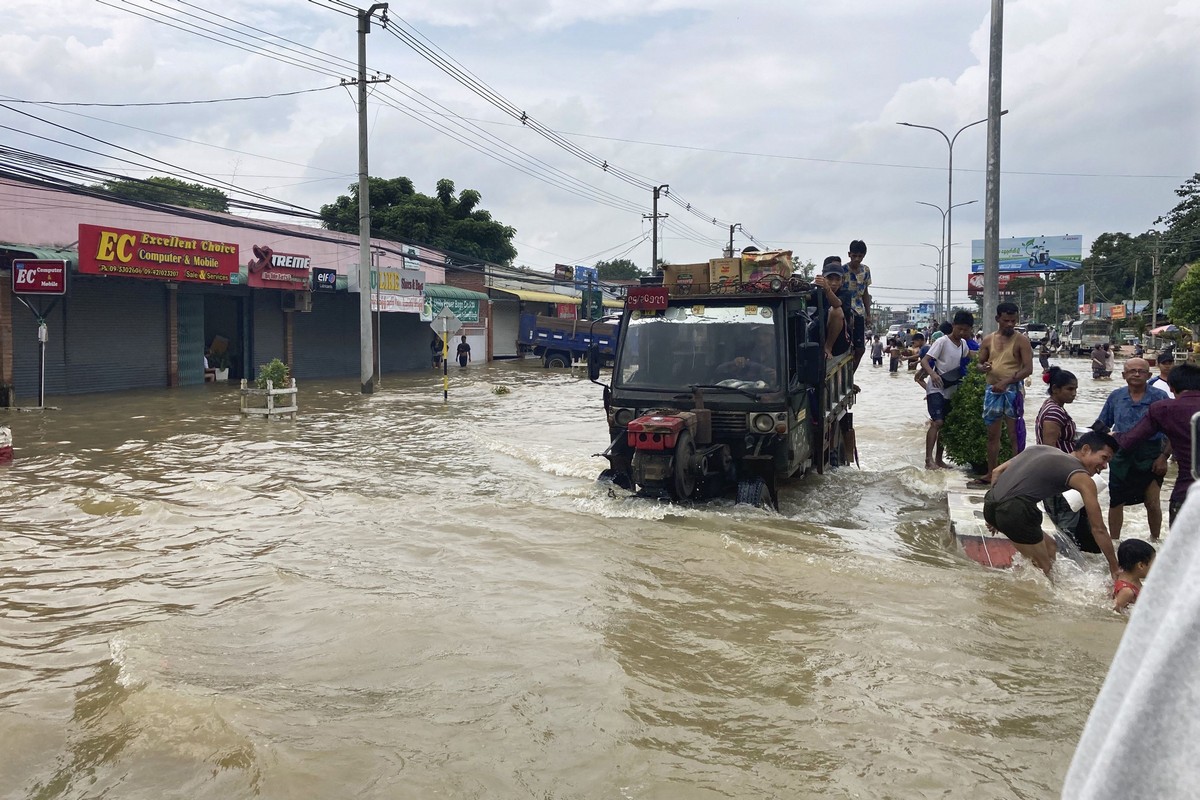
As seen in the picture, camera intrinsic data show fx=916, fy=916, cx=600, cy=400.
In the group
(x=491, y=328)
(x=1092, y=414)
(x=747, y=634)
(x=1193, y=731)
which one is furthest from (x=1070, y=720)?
(x=491, y=328)

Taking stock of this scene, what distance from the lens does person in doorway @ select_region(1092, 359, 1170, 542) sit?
662cm

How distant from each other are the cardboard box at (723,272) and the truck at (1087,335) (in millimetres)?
45490

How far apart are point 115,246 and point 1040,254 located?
83.0 meters

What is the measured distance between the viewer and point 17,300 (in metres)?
19.9

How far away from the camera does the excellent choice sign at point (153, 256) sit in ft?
65.1

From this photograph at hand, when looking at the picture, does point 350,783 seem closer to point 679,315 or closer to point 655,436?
point 655,436

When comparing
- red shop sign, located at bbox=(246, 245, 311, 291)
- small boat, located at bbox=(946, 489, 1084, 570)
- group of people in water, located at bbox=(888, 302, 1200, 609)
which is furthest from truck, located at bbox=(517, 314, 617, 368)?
small boat, located at bbox=(946, 489, 1084, 570)

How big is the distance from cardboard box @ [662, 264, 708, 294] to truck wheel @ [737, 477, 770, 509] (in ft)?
6.35

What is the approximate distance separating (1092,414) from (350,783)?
62.7 ft

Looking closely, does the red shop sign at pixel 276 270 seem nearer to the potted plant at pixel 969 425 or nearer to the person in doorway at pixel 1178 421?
the potted plant at pixel 969 425

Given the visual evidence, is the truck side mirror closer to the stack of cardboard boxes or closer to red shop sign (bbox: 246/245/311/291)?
the stack of cardboard boxes

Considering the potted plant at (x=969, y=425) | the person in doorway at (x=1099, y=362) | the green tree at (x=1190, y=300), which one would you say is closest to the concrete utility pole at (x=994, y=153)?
the potted plant at (x=969, y=425)

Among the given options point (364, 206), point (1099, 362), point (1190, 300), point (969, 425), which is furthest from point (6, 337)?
point (1190, 300)

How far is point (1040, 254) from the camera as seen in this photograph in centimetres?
8469
